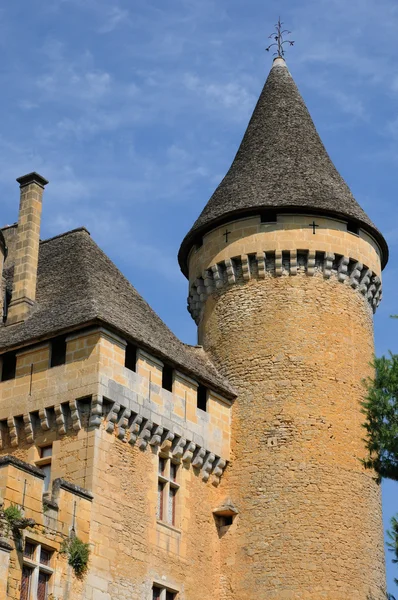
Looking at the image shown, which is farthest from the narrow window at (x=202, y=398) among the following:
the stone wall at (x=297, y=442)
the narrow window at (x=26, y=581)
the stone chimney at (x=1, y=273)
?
the narrow window at (x=26, y=581)

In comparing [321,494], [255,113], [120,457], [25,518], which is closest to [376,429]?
[321,494]

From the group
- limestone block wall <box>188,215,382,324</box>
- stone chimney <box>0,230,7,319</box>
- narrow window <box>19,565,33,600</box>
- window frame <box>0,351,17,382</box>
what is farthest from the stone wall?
narrow window <box>19,565,33,600</box>

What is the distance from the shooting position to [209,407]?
2912 cm

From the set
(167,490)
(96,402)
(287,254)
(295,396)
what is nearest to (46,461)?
(96,402)

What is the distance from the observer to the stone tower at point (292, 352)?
27641 mm

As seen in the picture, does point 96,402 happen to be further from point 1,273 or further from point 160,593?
point 1,273

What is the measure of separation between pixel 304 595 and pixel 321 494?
2310 mm

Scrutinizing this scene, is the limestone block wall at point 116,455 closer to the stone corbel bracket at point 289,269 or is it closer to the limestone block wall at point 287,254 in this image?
the stone corbel bracket at point 289,269

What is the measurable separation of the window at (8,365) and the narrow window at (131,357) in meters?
2.48

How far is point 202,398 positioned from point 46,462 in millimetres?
4869

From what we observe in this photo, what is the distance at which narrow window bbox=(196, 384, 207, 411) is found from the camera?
29.3 metres

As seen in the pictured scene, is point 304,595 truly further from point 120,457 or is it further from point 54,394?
point 54,394

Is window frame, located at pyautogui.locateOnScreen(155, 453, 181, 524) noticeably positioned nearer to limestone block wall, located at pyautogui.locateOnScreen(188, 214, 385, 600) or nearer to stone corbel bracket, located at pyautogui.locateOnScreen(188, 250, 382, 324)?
limestone block wall, located at pyautogui.locateOnScreen(188, 214, 385, 600)

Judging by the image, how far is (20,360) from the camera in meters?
27.2
